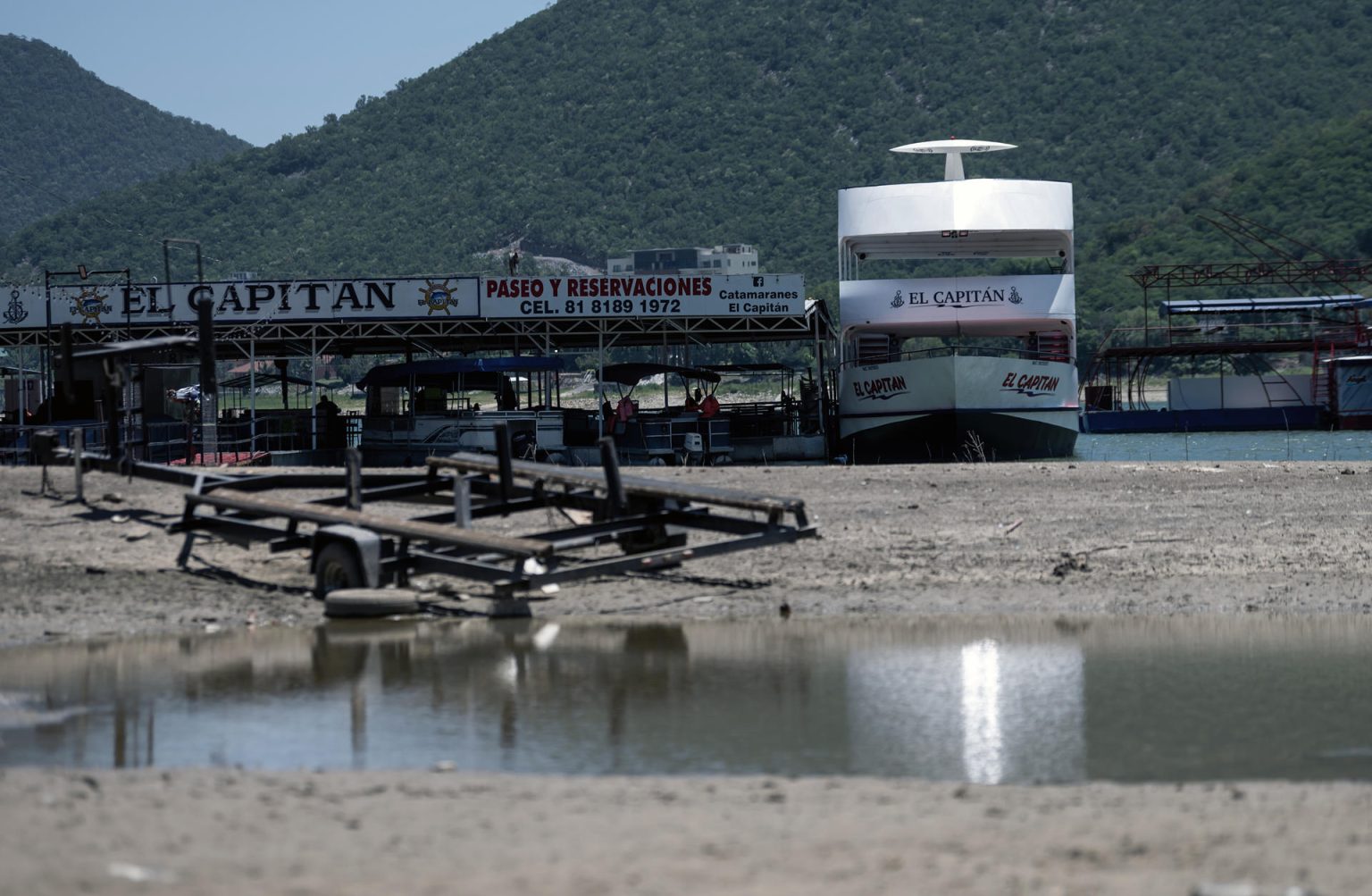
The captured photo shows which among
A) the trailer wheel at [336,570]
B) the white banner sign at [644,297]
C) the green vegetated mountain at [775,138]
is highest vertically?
the green vegetated mountain at [775,138]

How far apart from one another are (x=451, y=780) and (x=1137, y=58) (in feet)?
456

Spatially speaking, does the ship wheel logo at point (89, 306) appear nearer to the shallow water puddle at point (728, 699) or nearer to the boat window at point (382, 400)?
the boat window at point (382, 400)

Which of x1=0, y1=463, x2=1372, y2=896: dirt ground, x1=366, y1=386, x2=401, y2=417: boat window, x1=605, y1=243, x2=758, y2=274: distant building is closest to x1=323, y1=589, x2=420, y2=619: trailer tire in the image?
x1=0, y1=463, x2=1372, y2=896: dirt ground

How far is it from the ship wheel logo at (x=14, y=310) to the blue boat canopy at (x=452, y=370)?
774 centimetres

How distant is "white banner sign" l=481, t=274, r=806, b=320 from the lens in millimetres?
34938

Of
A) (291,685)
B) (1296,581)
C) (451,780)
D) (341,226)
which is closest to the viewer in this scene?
(451,780)

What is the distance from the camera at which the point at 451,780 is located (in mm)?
8383

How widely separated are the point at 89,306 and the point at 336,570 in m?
23.8

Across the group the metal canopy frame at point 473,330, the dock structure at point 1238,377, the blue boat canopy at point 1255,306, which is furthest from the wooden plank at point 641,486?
the blue boat canopy at point 1255,306

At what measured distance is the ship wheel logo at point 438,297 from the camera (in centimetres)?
3528

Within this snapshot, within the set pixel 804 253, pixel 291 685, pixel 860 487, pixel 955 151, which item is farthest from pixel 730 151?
pixel 291 685

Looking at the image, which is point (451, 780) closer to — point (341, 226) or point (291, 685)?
point (291, 685)

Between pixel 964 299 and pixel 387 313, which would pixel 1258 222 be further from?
pixel 387 313

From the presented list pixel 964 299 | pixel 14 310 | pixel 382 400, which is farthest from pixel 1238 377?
pixel 14 310
